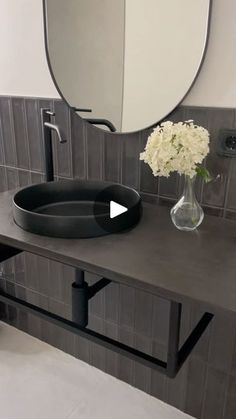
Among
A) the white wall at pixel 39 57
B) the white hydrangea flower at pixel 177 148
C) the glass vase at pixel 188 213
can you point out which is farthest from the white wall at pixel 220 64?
the glass vase at pixel 188 213

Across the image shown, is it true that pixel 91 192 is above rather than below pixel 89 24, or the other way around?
below

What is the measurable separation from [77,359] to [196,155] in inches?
53.6

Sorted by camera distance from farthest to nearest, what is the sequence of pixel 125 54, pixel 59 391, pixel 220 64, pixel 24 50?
pixel 59 391, pixel 24 50, pixel 125 54, pixel 220 64

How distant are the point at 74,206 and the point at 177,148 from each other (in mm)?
506

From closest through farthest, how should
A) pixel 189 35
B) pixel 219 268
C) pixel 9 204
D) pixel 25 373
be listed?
pixel 219 268 < pixel 189 35 < pixel 9 204 < pixel 25 373

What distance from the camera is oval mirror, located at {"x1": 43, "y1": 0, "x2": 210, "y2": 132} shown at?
114cm

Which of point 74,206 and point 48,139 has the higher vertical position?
point 48,139

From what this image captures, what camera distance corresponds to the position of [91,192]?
4.54ft

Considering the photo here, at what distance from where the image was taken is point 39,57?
1.48 meters

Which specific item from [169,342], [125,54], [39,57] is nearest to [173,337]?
[169,342]

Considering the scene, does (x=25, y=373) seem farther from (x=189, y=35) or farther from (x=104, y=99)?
(x=189, y=35)

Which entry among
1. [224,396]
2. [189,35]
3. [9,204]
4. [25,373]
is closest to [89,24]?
[189,35]

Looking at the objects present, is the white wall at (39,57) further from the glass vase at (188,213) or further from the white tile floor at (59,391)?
the white tile floor at (59,391)

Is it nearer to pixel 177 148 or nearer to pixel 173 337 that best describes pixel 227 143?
pixel 177 148
